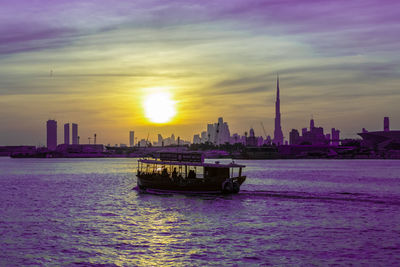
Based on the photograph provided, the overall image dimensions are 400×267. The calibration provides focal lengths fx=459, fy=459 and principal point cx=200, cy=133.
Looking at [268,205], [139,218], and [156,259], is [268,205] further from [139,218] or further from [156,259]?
[156,259]

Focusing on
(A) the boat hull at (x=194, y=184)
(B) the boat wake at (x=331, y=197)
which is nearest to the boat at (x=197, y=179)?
(A) the boat hull at (x=194, y=184)

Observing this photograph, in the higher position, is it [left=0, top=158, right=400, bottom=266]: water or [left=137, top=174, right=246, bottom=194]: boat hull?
[left=137, top=174, right=246, bottom=194]: boat hull

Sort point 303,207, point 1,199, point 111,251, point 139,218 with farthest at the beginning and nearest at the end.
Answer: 1. point 1,199
2. point 303,207
3. point 139,218
4. point 111,251

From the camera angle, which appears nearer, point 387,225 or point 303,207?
point 387,225

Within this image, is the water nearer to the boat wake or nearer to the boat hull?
the boat wake

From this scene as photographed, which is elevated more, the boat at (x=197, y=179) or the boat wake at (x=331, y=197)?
the boat at (x=197, y=179)

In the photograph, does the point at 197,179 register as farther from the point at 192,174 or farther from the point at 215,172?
the point at 215,172

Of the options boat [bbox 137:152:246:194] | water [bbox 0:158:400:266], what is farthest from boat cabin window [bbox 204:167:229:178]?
water [bbox 0:158:400:266]

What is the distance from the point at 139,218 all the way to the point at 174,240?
1123 centimetres

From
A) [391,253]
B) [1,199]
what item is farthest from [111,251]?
[1,199]

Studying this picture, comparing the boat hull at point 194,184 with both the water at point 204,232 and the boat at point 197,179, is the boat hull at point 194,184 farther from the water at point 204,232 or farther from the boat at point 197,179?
the water at point 204,232

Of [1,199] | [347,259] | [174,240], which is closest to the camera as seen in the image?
[347,259]

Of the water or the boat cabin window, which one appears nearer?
the water

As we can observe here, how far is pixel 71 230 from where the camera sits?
37812 mm
